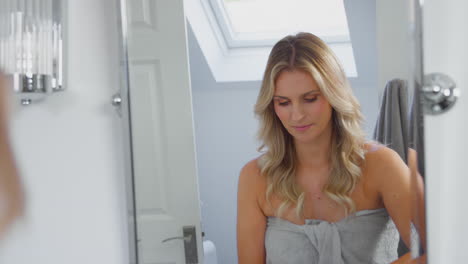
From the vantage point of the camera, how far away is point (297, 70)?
2.30ft

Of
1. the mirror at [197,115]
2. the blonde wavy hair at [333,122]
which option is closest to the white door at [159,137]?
the mirror at [197,115]

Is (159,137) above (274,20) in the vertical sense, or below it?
below

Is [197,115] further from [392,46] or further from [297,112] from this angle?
[392,46]

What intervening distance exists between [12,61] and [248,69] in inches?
12.2

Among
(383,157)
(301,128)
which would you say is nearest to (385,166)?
(383,157)

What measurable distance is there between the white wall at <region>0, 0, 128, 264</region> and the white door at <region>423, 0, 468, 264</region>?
1.33 ft

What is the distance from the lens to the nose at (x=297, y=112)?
71 cm

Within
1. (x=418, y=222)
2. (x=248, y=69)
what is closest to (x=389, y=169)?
(x=418, y=222)

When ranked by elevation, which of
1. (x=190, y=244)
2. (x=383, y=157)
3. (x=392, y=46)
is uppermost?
(x=392, y=46)

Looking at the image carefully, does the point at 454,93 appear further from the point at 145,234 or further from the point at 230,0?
the point at 145,234

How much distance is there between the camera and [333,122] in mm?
719

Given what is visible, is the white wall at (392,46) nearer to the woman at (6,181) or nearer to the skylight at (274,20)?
the skylight at (274,20)

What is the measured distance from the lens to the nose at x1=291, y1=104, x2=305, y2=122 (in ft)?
2.34

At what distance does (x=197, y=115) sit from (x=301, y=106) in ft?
0.42
